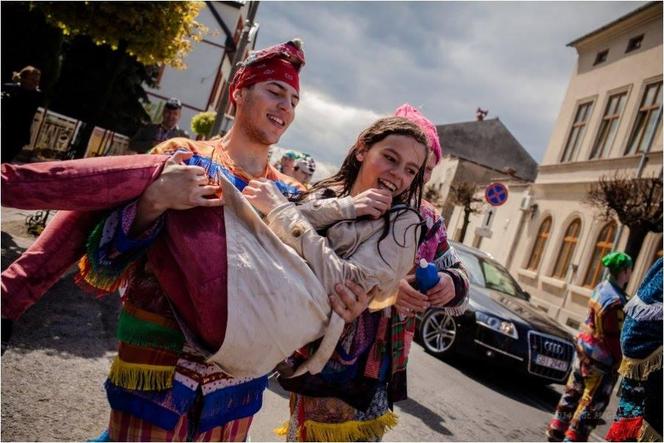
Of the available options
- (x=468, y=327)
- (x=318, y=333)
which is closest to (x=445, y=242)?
(x=318, y=333)

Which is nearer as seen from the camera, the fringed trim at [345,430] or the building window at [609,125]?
the fringed trim at [345,430]

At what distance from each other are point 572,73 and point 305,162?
21226 millimetres

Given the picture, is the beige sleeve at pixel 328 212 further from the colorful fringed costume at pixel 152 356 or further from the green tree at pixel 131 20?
the green tree at pixel 131 20

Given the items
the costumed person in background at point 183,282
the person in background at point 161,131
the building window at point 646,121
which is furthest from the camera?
the building window at point 646,121

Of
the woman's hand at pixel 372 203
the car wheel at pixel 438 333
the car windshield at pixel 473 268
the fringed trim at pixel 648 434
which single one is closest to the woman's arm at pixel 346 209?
the woman's hand at pixel 372 203

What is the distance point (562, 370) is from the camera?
7102mm

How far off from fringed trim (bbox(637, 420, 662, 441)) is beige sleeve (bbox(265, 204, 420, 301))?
224cm

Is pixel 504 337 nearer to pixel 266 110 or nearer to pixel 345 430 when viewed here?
pixel 345 430

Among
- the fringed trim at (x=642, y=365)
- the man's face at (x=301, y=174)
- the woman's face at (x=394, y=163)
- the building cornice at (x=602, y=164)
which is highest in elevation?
the building cornice at (x=602, y=164)

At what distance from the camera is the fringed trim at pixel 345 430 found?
2.09 meters

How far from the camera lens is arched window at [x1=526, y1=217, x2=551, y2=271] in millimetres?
21266

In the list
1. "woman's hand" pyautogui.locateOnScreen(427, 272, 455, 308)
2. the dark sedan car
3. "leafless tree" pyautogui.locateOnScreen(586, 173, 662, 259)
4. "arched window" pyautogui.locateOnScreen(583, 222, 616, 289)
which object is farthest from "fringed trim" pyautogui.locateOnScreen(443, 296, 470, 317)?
"arched window" pyautogui.locateOnScreen(583, 222, 616, 289)

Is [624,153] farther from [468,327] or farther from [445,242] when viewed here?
[445,242]

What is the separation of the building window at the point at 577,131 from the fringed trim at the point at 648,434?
2027 cm
